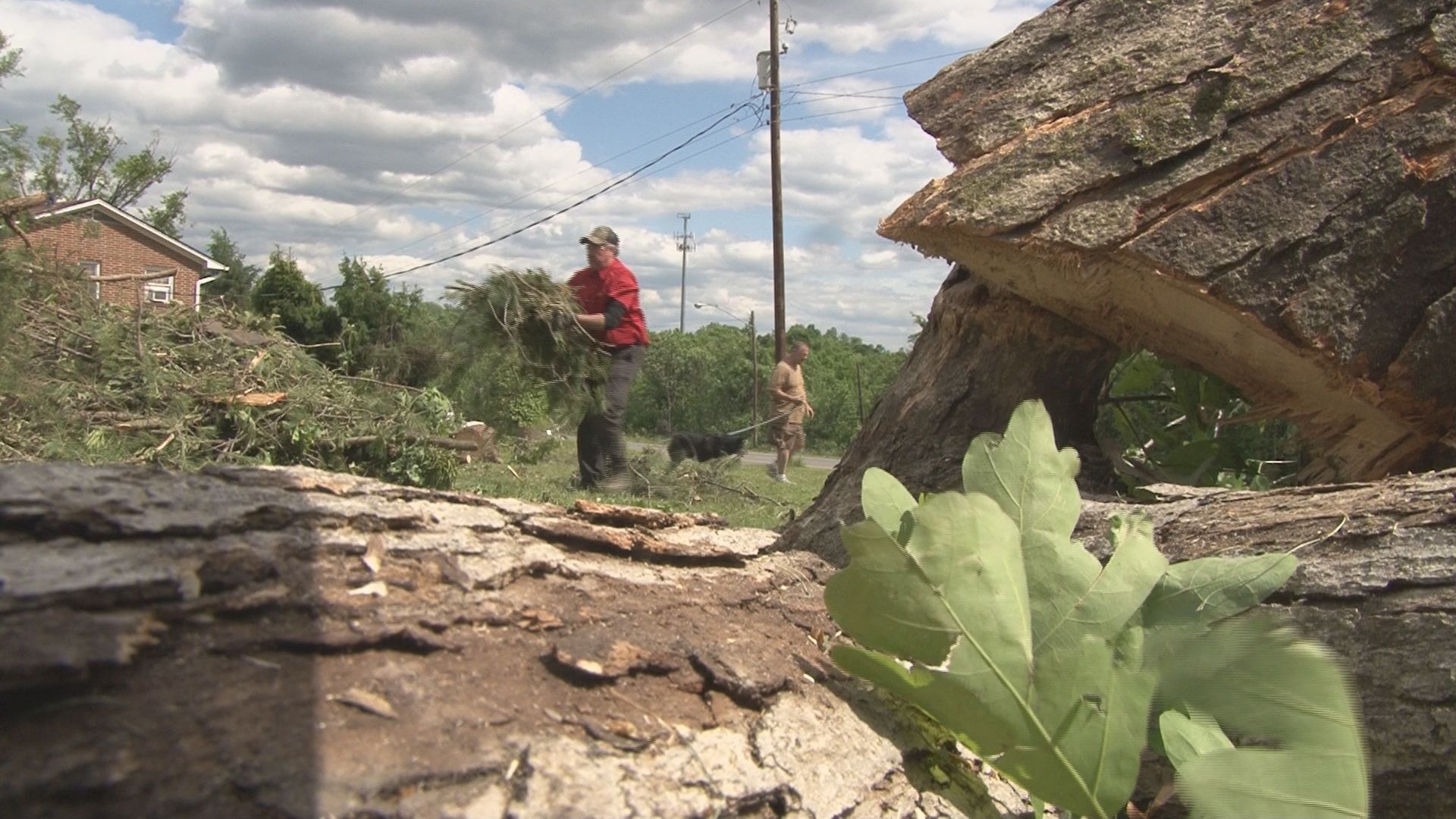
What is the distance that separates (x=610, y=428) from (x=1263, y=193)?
4.75 metres

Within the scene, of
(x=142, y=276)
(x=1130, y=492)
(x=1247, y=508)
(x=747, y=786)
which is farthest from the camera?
(x=142, y=276)

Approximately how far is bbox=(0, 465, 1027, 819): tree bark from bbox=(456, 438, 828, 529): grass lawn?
4596 millimetres

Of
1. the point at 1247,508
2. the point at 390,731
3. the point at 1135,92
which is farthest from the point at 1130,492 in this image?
the point at 390,731

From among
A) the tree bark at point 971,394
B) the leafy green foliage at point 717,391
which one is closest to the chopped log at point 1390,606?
the tree bark at point 971,394

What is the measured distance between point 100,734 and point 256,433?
540 centimetres

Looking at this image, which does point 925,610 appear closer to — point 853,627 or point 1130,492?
point 853,627

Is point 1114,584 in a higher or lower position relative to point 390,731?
higher

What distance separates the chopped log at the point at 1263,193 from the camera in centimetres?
267

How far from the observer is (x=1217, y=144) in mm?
2715

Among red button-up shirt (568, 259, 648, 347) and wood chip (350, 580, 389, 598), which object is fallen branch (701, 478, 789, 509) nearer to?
red button-up shirt (568, 259, 648, 347)

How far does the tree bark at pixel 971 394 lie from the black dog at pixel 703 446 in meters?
6.01

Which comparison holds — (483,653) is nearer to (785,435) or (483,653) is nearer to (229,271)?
(785,435)

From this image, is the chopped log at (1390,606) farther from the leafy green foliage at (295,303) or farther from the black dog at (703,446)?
the leafy green foliage at (295,303)

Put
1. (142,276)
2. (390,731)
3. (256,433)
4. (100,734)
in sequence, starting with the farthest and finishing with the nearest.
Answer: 1. (142,276)
2. (256,433)
3. (390,731)
4. (100,734)
